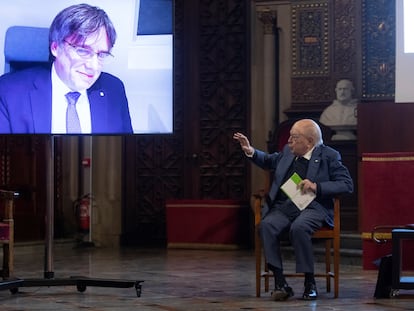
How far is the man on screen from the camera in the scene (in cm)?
556

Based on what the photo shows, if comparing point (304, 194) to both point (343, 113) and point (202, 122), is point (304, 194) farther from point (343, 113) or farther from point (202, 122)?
point (202, 122)

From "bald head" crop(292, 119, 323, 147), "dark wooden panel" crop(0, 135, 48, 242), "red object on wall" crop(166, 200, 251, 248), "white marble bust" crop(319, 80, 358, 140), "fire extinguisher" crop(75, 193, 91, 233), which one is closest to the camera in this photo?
"bald head" crop(292, 119, 323, 147)

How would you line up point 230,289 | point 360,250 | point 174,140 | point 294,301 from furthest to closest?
1. point 174,140
2. point 360,250
3. point 230,289
4. point 294,301

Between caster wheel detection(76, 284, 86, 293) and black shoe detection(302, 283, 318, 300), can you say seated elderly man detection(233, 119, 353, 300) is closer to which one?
black shoe detection(302, 283, 318, 300)

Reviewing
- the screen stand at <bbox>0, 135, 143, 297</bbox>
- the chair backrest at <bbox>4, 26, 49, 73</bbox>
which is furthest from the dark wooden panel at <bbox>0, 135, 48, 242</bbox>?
the chair backrest at <bbox>4, 26, 49, 73</bbox>

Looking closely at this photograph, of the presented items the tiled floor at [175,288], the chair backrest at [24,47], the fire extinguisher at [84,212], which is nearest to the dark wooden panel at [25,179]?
the fire extinguisher at [84,212]

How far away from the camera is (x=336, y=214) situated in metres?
5.55

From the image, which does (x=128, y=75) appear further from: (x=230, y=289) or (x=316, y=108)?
(x=316, y=108)

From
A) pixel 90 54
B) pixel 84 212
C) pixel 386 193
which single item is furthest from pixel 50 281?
pixel 84 212

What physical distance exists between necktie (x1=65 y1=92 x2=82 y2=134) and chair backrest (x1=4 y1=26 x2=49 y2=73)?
27cm

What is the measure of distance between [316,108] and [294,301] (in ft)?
15.7

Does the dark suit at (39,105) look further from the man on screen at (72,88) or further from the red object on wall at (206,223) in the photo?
the red object on wall at (206,223)

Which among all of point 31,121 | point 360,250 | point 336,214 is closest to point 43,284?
point 31,121

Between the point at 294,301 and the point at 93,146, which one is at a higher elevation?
the point at 93,146
